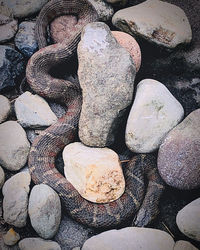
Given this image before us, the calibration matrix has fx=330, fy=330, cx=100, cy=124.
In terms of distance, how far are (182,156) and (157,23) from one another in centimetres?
107

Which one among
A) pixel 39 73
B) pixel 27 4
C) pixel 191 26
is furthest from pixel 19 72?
pixel 191 26

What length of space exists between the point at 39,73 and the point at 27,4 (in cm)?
70

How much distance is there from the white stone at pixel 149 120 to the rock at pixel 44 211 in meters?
0.67

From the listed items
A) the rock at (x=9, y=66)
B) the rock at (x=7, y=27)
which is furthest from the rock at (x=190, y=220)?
the rock at (x=7, y=27)

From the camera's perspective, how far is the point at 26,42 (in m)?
2.84

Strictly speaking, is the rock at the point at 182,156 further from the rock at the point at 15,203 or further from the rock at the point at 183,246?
the rock at the point at 15,203

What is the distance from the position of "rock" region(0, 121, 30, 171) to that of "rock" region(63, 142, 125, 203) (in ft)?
1.18

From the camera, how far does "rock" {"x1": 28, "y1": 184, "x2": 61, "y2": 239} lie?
7.13ft

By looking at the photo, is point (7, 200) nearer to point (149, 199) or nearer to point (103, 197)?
point (103, 197)

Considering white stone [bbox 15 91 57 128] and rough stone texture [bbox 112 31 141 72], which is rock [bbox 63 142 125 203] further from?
rough stone texture [bbox 112 31 141 72]

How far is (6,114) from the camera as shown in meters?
2.65

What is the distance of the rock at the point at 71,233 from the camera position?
2279mm

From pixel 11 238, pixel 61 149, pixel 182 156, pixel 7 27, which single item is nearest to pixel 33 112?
pixel 61 149

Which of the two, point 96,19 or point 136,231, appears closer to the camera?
point 136,231
